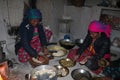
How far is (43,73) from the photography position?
202cm

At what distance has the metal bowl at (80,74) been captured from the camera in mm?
2186

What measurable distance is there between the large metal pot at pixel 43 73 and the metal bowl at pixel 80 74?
13.4 inches

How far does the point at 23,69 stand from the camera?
244 cm

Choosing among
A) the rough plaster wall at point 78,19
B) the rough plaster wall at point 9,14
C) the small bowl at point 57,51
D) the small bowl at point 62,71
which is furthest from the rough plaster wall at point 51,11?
the small bowl at point 62,71

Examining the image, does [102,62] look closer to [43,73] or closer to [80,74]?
[80,74]

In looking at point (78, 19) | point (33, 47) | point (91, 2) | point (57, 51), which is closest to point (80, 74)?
point (57, 51)

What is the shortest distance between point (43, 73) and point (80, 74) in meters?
0.57

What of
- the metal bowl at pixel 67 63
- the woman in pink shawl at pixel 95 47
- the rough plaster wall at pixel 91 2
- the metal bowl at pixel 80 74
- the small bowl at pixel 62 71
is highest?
the rough plaster wall at pixel 91 2

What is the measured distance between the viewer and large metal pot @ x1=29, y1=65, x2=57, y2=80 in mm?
1891

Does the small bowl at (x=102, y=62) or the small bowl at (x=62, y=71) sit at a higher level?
the small bowl at (x=102, y=62)

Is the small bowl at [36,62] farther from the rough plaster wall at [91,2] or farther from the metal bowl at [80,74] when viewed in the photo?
the rough plaster wall at [91,2]

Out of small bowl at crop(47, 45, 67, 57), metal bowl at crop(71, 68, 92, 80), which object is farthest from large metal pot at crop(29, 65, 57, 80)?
small bowl at crop(47, 45, 67, 57)

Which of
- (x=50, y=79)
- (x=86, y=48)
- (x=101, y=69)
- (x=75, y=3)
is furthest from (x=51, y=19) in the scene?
(x=50, y=79)

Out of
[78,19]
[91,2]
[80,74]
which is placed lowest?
[80,74]
